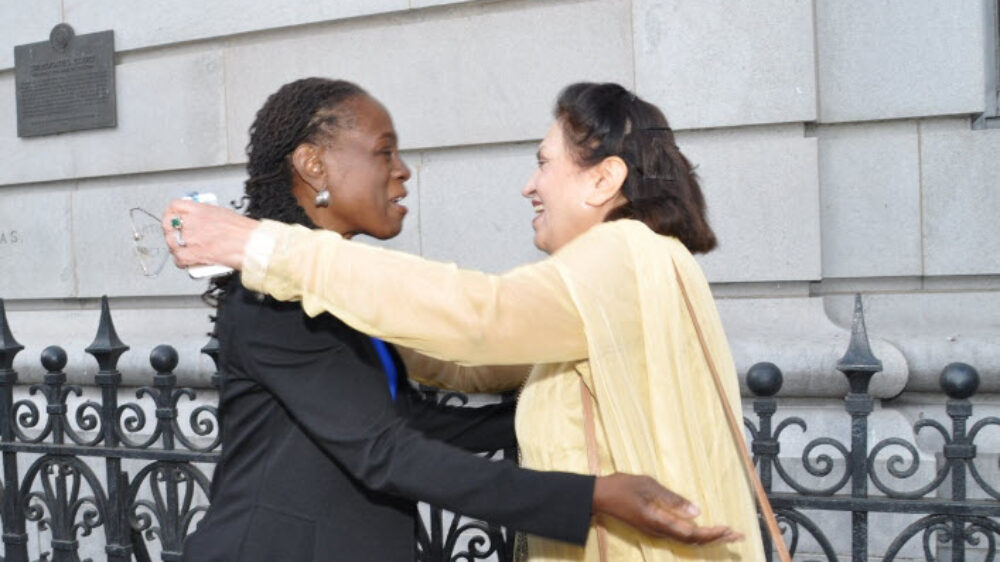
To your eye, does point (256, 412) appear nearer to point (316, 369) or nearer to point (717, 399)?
point (316, 369)

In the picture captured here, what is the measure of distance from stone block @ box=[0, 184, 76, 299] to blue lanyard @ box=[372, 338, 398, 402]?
4.94 metres

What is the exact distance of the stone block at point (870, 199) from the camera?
16.9 feet

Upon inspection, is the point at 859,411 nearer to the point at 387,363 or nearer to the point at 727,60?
the point at 387,363

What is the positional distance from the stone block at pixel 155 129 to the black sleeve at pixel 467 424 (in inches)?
157

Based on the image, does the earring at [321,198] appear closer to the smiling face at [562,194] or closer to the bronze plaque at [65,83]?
the smiling face at [562,194]

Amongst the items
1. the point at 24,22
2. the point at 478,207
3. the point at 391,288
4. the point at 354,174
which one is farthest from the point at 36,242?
the point at 391,288

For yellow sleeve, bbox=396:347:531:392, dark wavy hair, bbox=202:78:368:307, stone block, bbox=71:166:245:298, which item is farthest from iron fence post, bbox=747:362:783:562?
stone block, bbox=71:166:245:298

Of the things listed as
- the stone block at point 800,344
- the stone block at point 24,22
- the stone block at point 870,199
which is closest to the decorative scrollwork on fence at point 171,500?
the stone block at point 800,344

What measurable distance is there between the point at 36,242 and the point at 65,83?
3.29ft

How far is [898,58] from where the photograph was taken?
5.15m

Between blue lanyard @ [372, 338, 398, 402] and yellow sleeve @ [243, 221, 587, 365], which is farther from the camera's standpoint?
blue lanyard @ [372, 338, 398, 402]

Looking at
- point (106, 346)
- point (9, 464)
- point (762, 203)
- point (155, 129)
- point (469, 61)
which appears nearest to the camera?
point (106, 346)

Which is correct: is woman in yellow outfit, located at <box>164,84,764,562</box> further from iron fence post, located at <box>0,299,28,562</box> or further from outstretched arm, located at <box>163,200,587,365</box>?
iron fence post, located at <box>0,299,28,562</box>

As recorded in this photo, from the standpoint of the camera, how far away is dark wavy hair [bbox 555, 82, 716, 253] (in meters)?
2.17
